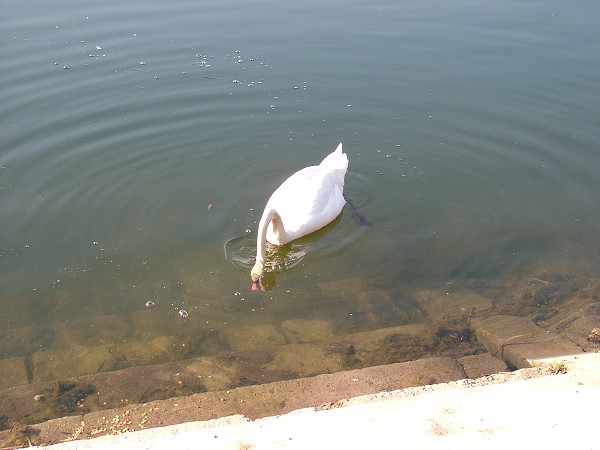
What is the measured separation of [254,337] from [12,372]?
225 centimetres

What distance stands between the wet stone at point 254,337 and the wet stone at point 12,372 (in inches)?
74.7

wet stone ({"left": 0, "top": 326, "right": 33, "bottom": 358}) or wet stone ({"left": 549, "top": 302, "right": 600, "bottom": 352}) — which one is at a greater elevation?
wet stone ({"left": 549, "top": 302, "right": 600, "bottom": 352})

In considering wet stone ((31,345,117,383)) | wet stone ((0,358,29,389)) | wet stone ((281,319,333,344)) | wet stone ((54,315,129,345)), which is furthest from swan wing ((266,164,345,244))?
wet stone ((0,358,29,389))

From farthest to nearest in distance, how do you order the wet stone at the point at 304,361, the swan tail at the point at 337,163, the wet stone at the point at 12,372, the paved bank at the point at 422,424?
the swan tail at the point at 337,163 → the wet stone at the point at 12,372 → the wet stone at the point at 304,361 → the paved bank at the point at 422,424

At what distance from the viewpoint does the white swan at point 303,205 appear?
25.8ft

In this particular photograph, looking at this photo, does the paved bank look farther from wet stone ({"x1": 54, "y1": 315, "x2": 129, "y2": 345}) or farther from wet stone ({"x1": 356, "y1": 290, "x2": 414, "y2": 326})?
wet stone ({"x1": 54, "y1": 315, "x2": 129, "y2": 345})

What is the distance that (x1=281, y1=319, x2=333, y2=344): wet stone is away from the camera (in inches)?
252

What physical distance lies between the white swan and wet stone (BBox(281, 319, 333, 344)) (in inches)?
53.6

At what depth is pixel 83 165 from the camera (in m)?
9.45

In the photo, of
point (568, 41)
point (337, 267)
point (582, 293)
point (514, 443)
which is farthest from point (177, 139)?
point (568, 41)

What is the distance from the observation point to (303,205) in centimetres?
795

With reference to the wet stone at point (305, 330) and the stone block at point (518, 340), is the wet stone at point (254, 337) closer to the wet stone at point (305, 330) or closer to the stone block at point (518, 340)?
the wet stone at point (305, 330)

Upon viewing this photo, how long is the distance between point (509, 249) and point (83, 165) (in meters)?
6.02

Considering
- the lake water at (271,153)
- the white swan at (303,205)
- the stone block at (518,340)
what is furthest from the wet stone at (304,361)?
the white swan at (303,205)
